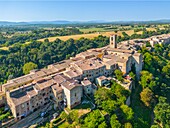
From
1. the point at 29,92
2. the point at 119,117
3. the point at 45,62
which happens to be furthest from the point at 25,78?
the point at 45,62

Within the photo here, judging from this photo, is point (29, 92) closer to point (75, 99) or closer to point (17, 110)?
point (17, 110)

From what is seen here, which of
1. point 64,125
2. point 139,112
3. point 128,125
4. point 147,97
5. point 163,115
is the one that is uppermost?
point 147,97

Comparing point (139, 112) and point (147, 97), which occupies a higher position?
point (147, 97)

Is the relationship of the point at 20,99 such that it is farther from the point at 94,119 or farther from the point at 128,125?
the point at 128,125

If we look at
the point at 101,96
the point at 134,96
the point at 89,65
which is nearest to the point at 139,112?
the point at 134,96

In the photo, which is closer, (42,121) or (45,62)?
(42,121)

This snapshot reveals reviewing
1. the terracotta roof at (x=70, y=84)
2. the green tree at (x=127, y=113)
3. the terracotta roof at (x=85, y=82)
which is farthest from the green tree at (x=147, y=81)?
the terracotta roof at (x=70, y=84)

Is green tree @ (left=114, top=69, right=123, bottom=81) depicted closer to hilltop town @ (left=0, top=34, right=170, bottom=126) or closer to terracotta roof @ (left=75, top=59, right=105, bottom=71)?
hilltop town @ (left=0, top=34, right=170, bottom=126)

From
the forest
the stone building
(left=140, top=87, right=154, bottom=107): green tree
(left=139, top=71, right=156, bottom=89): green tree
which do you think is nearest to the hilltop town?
the stone building
